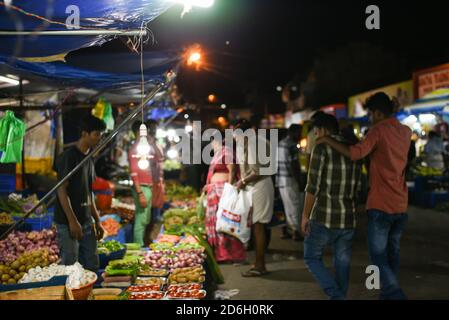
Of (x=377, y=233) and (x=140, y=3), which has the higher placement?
(x=140, y=3)

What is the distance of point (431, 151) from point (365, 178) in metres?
10.2

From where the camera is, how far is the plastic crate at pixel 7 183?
27.0 ft

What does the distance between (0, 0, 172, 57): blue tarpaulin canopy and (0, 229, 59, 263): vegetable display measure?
8.80 ft

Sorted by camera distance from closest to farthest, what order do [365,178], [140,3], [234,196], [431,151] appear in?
[140,3] → [365,178] → [234,196] → [431,151]

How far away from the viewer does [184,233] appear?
7.97m

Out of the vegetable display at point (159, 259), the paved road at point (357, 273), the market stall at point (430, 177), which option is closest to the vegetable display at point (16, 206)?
the vegetable display at point (159, 259)

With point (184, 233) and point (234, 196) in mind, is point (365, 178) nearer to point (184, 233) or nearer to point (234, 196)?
point (234, 196)

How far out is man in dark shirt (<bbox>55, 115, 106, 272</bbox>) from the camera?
16.0 ft

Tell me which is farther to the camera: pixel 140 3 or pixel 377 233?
pixel 377 233

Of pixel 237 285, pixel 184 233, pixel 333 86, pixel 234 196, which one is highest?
pixel 333 86

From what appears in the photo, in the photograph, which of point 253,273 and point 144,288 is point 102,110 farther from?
point 144,288

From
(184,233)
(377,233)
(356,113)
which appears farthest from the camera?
(356,113)

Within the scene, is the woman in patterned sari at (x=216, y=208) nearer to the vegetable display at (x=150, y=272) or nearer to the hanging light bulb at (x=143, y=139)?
the vegetable display at (x=150, y=272)
